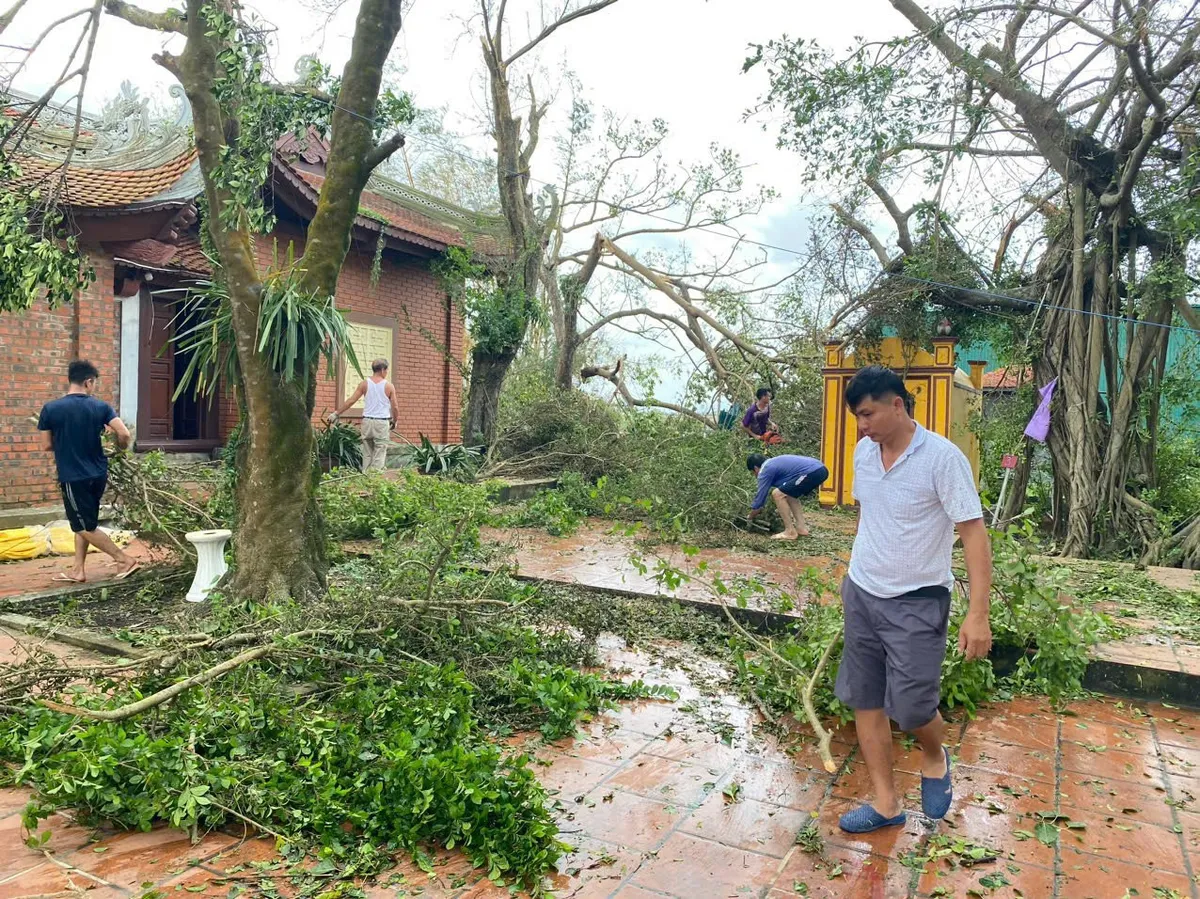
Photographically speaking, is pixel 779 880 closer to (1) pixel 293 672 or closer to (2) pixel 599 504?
(1) pixel 293 672

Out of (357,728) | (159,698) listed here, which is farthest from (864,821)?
(159,698)

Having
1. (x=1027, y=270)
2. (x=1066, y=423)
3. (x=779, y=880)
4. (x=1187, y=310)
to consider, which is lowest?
(x=779, y=880)

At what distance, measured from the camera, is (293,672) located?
402 cm

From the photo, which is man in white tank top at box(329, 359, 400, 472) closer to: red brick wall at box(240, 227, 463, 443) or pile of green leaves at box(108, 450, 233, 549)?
red brick wall at box(240, 227, 463, 443)

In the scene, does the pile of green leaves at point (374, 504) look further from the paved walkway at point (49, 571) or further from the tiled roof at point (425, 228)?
the tiled roof at point (425, 228)

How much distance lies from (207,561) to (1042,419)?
8.32 meters

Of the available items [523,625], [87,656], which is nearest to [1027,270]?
[523,625]

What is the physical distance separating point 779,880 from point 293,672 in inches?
98.0

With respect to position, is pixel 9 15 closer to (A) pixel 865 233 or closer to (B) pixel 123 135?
(B) pixel 123 135

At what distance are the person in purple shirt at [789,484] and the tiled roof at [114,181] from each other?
256 inches

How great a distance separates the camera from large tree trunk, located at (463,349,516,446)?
1355cm

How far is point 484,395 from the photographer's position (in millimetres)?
13688

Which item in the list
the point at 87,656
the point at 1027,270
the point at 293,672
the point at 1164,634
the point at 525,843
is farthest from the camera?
the point at 1027,270

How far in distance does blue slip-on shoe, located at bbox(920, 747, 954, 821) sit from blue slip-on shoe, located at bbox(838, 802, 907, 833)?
12 centimetres
